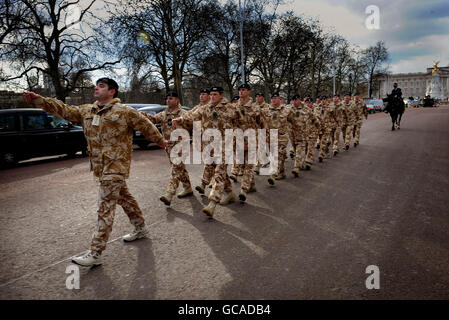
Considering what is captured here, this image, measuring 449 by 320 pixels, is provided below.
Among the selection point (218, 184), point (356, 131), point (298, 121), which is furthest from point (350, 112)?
point (218, 184)

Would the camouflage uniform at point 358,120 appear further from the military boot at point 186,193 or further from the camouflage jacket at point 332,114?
the military boot at point 186,193

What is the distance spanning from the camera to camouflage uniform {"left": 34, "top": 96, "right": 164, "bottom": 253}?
3336mm

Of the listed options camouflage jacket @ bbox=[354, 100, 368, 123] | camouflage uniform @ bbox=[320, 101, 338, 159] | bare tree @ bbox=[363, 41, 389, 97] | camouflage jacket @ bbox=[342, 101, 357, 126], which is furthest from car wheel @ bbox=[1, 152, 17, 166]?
bare tree @ bbox=[363, 41, 389, 97]

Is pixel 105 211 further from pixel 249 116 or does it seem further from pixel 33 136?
pixel 33 136

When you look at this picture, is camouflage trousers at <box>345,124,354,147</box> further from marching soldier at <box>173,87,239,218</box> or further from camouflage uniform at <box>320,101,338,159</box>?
marching soldier at <box>173,87,239,218</box>

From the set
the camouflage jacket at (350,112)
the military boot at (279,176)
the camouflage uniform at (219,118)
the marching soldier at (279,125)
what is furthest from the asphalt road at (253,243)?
the camouflage jacket at (350,112)

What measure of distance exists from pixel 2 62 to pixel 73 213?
67.2 feet

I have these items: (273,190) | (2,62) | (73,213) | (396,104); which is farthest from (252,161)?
(2,62)

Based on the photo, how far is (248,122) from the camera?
5703 mm

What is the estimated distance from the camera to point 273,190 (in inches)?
243

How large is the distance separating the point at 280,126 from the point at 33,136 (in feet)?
26.4

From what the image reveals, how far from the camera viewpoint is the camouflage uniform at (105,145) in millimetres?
3336

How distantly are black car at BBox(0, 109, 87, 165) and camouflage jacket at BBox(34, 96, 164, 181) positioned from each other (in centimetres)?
784
